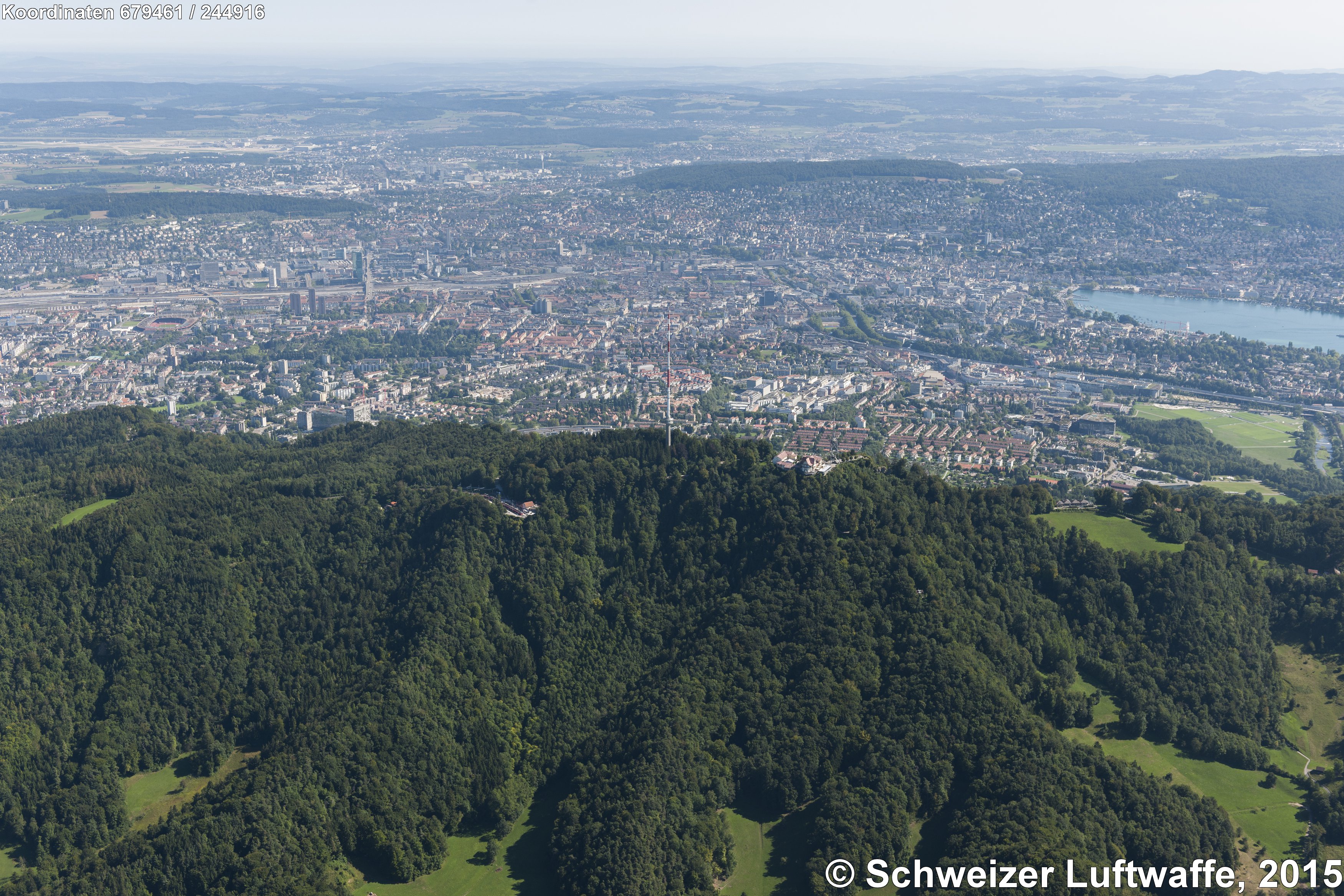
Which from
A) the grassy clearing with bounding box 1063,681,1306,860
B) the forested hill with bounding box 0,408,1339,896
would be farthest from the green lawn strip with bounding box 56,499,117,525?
the grassy clearing with bounding box 1063,681,1306,860

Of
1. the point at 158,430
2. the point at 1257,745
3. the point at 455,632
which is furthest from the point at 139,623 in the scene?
the point at 1257,745

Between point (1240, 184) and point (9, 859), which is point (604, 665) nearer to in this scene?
point (9, 859)

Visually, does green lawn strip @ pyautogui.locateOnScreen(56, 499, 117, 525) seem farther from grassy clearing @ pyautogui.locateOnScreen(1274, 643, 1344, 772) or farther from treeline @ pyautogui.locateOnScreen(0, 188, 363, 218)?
treeline @ pyautogui.locateOnScreen(0, 188, 363, 218)

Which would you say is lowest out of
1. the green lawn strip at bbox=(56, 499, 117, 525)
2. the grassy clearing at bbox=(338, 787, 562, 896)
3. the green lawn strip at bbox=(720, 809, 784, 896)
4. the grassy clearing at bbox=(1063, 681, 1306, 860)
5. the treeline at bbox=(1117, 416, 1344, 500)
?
the grassy clearing at bbox=(338, 787, 562, 896)

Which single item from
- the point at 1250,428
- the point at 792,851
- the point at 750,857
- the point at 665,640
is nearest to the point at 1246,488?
the point at 1250,428

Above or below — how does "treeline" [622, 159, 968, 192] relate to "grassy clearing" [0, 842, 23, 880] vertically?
above

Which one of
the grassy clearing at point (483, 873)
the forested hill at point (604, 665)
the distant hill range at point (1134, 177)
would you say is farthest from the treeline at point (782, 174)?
the grassy clearing at point (483, 873)
